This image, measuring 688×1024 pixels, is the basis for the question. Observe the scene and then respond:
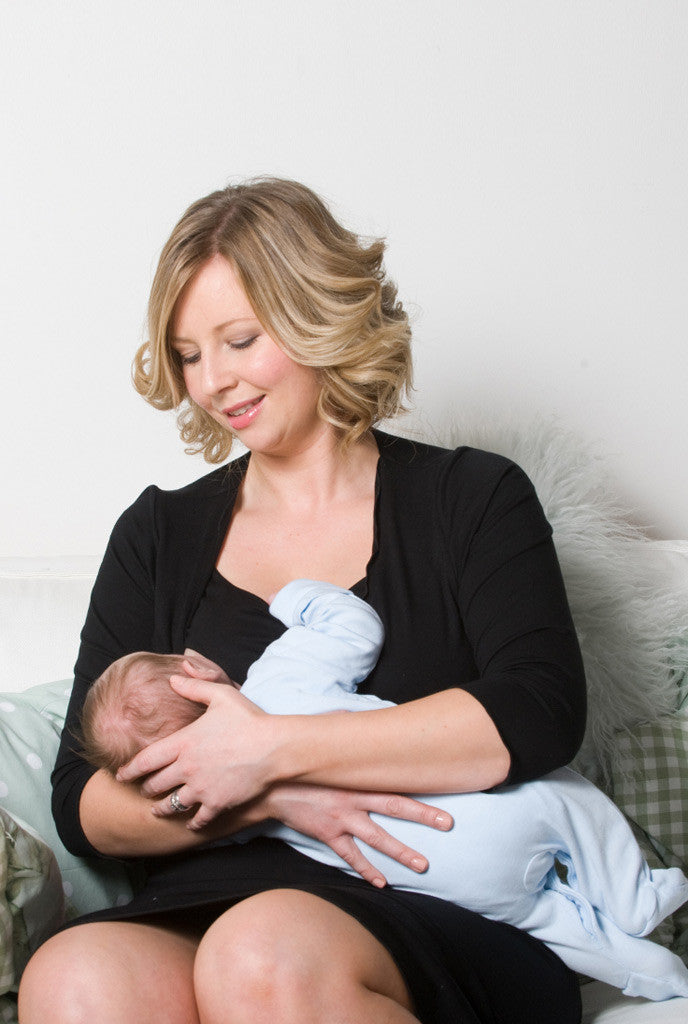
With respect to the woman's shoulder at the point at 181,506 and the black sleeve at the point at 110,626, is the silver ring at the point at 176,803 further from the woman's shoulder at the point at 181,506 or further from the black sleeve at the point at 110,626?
the woman's shoulder at the point at 181,506

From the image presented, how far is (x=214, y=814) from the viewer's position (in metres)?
1.49

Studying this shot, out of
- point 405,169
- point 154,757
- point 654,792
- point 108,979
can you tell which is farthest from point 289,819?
point 405,169

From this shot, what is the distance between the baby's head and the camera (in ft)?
4.96

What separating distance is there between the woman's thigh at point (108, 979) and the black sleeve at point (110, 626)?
293 mm

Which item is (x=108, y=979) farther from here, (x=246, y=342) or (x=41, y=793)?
(x=246, y=342)

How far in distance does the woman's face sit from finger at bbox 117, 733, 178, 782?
527 millimetres

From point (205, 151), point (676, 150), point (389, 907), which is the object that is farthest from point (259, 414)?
point (676, 150)

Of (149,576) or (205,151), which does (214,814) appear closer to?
(149,576)

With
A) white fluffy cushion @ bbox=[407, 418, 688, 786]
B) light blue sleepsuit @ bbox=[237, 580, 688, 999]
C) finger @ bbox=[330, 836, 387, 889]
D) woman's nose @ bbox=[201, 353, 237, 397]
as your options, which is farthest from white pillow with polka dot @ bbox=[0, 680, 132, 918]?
white fluffy cushion @ bbox=[407, 418, 688, 786]

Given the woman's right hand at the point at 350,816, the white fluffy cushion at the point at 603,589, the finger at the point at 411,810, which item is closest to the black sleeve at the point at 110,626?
the woman's right hand at the point at 350,816

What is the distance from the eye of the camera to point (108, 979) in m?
1.34

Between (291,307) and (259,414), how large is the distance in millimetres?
174

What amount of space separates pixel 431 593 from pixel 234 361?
468 mm

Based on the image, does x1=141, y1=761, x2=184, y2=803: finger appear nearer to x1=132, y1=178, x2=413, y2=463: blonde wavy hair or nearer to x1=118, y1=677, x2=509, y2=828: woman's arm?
x1=118, y1=677, x2=509, y2=828: woman's arm
